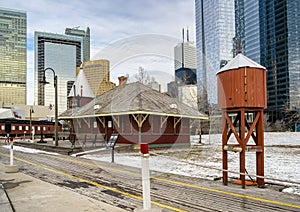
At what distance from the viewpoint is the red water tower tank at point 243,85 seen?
754cm

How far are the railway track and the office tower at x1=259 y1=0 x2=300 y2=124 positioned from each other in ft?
295

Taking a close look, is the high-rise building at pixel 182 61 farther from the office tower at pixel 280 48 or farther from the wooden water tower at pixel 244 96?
the office tower at pixel 280 48

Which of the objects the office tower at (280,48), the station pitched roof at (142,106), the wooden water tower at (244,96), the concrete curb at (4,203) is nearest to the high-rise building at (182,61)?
the wooden water tower at (244,96)

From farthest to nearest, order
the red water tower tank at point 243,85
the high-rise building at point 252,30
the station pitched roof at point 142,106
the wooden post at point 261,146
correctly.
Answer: the high-rise building at point 252,30
the station pitched roof at point 142,106
the wooden post at point 261,146
the red water tower tank at point 243,85

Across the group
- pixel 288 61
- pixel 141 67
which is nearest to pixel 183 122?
pixel 141 67

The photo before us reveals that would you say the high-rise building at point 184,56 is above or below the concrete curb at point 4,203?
above

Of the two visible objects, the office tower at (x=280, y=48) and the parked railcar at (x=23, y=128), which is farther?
the office tower at (x=280, y=48)

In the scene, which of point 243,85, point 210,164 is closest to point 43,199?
point 243,85

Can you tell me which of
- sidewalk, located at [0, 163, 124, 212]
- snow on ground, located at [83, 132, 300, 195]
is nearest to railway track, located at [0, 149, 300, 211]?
sidewalk, located at [0, 163, 124, 212]

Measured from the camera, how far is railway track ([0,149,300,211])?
575 centimetres

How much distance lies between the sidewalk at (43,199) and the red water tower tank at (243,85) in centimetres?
400

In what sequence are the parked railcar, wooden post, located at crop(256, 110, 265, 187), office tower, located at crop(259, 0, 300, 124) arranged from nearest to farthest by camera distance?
wooden post, located at crop(256, 110, 265, 187) < the parked railcar < office tower, located at crop(259, 0, 300, 124)

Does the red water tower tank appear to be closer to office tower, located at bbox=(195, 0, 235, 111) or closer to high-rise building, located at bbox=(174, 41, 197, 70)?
high-rise building, located at bbox=(174, 41, 197, 70)

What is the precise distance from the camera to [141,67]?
7.65 metres
